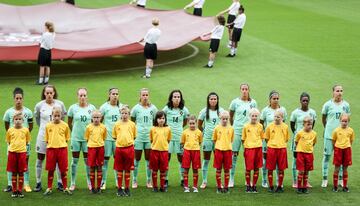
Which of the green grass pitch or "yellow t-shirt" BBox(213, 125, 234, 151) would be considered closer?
the green grass pitch

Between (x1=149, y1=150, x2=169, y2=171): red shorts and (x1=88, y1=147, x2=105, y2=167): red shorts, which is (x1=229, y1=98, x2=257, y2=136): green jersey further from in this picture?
(x1=88, y1=147, x2=105, y2=167): red shorts

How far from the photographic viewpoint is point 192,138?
15.0m

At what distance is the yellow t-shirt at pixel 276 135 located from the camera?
49.2ft

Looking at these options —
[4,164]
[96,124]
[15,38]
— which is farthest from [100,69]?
[96,124]

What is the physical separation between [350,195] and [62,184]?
17.4 ft

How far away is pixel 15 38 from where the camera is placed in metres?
25.5

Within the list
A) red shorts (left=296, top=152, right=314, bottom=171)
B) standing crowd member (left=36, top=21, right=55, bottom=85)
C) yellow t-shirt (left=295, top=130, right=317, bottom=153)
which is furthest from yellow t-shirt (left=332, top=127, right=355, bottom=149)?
standing crowd member (left=36, top=21, right=55, bottom=85)

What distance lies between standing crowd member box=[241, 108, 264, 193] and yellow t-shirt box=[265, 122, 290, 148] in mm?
132

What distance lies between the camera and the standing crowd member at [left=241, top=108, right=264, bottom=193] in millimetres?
14977

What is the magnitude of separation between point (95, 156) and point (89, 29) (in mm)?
13337

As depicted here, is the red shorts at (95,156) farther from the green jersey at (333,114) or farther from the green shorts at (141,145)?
the green jersey at (333,114)

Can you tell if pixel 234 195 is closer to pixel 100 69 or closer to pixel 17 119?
pixel 17 119

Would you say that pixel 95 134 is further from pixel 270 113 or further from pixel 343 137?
pixel 343 137

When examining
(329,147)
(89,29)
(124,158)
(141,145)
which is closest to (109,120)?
(141,145)
